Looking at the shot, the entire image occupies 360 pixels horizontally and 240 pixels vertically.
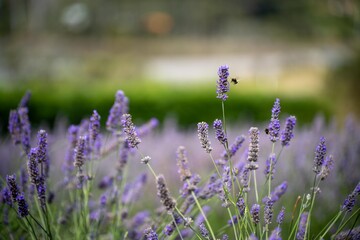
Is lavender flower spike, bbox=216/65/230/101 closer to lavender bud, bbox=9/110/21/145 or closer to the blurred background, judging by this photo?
lavender bud, bbox=9/110/21/145

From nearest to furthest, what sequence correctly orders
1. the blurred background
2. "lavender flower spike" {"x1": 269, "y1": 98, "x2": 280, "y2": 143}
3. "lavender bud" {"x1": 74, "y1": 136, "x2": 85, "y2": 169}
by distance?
"lavender flower spike" {"x1": 269, "y1": 98, "x2": 280, "y2": 143} → "lavender bud" {"x1": 74, "y1": 136, "x2": 85, "y2": 169} → the blurred background

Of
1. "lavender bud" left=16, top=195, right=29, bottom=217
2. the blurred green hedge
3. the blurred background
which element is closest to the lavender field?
"lavender bud" left=16, top=195, right=29, bottom=217

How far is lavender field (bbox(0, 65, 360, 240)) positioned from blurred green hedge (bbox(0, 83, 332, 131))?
3.92 m

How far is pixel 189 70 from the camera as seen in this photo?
18938mm

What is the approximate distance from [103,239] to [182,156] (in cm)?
95

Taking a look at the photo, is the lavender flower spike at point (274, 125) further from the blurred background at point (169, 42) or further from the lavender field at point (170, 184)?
the blurred background at point (169, 42)

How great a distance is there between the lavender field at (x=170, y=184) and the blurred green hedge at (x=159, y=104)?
12.9 ft

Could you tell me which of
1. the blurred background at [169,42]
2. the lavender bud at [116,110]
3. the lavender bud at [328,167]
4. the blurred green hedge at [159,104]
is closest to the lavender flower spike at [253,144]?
the lavender bud at [328,167]

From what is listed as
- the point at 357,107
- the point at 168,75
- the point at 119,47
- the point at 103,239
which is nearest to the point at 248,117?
the point at 357,107

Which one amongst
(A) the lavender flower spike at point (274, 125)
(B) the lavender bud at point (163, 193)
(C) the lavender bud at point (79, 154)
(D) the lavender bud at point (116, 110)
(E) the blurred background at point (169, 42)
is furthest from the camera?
(E) the blurred background at point (169, 42)

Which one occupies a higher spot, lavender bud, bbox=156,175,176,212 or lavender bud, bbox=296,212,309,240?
lavender bud, bbox=156,175,176,212

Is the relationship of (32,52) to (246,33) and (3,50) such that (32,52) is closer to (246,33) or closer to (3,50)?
(3,50)

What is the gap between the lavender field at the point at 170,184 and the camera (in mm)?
1562

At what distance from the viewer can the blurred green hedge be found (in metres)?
8.10
